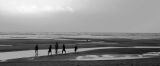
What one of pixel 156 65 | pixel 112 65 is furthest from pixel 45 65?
pixel 156 65

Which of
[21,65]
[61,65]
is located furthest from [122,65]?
[21,65]

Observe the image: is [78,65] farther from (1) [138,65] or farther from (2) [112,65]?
(1) [138,65]

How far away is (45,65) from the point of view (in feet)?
71.3

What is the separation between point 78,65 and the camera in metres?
21.7

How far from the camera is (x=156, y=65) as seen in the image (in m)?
21.9

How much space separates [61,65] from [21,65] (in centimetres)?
388

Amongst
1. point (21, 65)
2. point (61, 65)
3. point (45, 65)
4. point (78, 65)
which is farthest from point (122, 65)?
point (21, 65)

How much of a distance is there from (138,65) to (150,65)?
3.93 ft

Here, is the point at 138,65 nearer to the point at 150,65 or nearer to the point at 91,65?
the point at 150,65

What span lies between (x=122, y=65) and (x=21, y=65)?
32.1ft

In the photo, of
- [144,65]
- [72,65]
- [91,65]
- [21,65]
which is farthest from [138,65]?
[21,65]

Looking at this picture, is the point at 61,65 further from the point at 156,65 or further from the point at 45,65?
the point at 156,65

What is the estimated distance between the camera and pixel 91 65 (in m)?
21.7

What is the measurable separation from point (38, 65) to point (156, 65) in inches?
450
